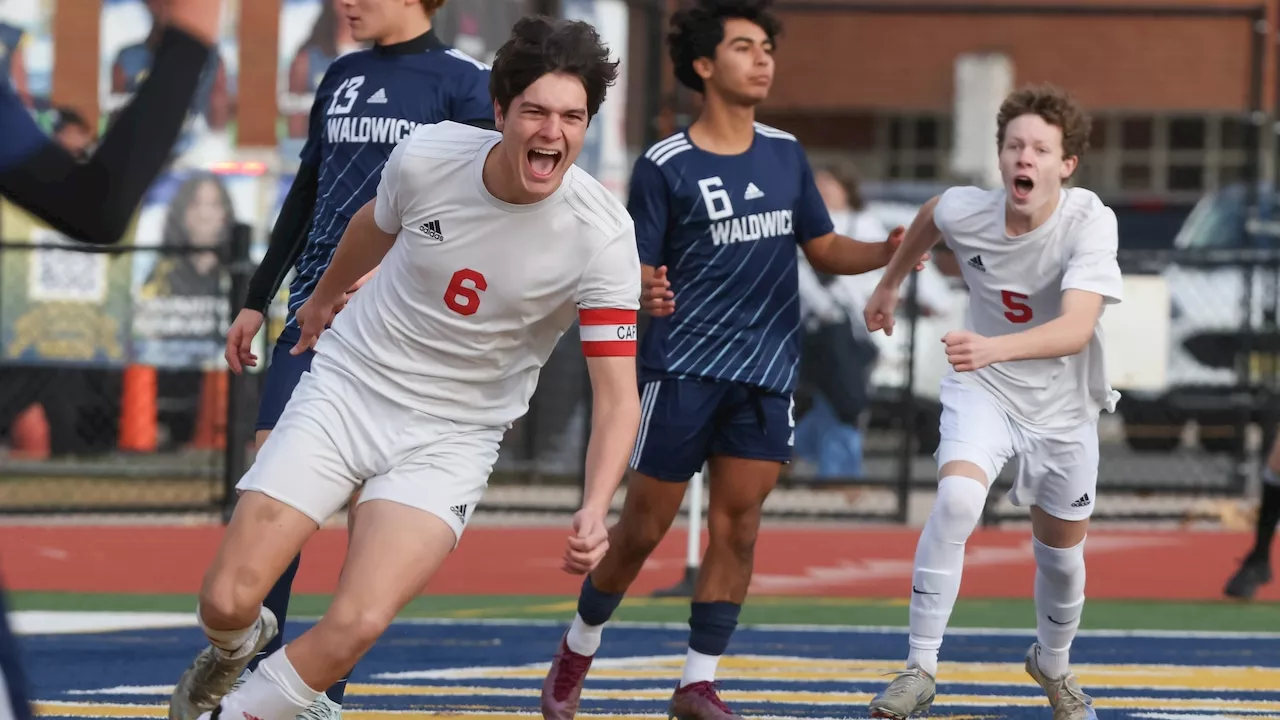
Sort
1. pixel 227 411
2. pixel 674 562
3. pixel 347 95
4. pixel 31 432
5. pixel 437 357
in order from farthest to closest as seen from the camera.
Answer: pixel 31 432 < pixel 227 411 < pixel 674 562 < pixel 347 95 < pixel 437 357

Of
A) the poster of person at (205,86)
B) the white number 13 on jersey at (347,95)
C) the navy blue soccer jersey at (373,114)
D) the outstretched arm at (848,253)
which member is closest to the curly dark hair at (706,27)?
the outstretched arm at (848,253)

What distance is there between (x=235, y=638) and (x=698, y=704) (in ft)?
5.83

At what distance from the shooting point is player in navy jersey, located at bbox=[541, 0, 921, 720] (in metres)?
6.81

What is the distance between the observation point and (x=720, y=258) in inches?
270

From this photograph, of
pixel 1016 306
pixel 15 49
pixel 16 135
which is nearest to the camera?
pixel 16 135

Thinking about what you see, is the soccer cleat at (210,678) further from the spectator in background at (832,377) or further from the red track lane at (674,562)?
the spectator in background at (832,377)

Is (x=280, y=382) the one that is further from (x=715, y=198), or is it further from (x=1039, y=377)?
(x=1039, y=377)

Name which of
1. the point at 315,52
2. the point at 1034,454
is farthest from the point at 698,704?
the point at 315,52

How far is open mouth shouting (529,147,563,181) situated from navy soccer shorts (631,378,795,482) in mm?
1892

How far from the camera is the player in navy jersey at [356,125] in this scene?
605 cm

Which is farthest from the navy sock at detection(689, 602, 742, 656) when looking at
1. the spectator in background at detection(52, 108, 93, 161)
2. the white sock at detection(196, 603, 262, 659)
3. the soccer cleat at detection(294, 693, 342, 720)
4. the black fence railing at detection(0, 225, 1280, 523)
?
the spectator in background at detection(52, 108, 93, 161)

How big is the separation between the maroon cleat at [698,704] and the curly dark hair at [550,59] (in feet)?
7.21

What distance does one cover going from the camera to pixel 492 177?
5215mm

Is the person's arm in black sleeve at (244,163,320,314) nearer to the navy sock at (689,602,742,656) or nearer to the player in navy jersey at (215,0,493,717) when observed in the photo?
the player in navy jersey at (215,0,493,717)
